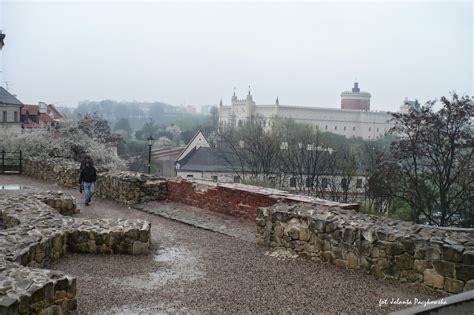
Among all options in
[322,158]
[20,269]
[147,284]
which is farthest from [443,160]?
[20,269]

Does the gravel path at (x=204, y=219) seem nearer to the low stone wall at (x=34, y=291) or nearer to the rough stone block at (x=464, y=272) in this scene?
the rough stone block at (x=464, y=272)

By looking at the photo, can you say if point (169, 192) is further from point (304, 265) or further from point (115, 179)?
point (304, 265)

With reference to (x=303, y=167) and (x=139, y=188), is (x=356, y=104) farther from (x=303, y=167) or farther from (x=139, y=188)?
(x=139, y=188)

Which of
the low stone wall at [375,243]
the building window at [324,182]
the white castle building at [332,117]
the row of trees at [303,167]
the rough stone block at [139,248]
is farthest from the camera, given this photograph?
the white castle building at [332,117]

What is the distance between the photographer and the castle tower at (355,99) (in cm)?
11275

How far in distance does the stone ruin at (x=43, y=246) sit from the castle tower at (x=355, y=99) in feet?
355

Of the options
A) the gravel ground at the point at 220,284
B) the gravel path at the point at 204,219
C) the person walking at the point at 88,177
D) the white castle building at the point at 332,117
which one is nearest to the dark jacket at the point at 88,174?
the person walking at the point at 88,177

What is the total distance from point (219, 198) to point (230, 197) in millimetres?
445

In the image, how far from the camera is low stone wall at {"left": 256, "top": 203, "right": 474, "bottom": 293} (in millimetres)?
5809

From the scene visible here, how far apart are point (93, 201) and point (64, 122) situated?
13.2 m

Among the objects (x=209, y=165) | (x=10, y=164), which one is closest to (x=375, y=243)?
(x=10, y=164)

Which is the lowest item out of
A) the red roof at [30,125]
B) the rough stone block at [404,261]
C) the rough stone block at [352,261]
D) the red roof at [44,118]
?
the rough stone block at [352,261]

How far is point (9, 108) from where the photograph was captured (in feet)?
129

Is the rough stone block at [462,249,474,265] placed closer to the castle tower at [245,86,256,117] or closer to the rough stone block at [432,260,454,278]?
the rough stone block at [432,260,454,278]
